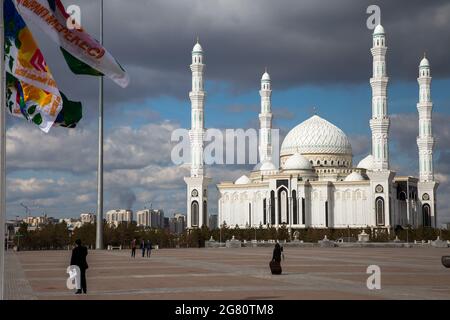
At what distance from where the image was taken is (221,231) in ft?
282

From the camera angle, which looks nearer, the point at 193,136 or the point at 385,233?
the point at 385,233

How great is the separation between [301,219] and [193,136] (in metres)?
18.4

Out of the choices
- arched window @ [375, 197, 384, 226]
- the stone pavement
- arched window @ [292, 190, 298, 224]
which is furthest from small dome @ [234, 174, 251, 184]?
the stone pavement

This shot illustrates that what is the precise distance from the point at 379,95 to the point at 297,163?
17.5 m

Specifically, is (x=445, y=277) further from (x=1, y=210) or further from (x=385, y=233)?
(x=385, y=233)

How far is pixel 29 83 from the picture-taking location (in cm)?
1370

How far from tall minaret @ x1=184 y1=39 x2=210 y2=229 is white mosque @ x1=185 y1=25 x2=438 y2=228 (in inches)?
5.2

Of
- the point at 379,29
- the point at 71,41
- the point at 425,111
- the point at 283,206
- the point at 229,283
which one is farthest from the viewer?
the point at 283,206

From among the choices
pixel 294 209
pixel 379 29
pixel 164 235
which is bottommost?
pixel 164 235

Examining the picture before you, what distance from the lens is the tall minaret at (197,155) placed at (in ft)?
311

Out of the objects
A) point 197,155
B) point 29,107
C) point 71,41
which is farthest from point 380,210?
point 71,41

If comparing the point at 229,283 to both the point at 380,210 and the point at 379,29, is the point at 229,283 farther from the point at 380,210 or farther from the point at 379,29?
the point at 380,210

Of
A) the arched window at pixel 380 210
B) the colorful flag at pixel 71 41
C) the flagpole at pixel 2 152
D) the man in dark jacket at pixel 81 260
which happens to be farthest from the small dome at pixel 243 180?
the flagpole at pixel 2 152
